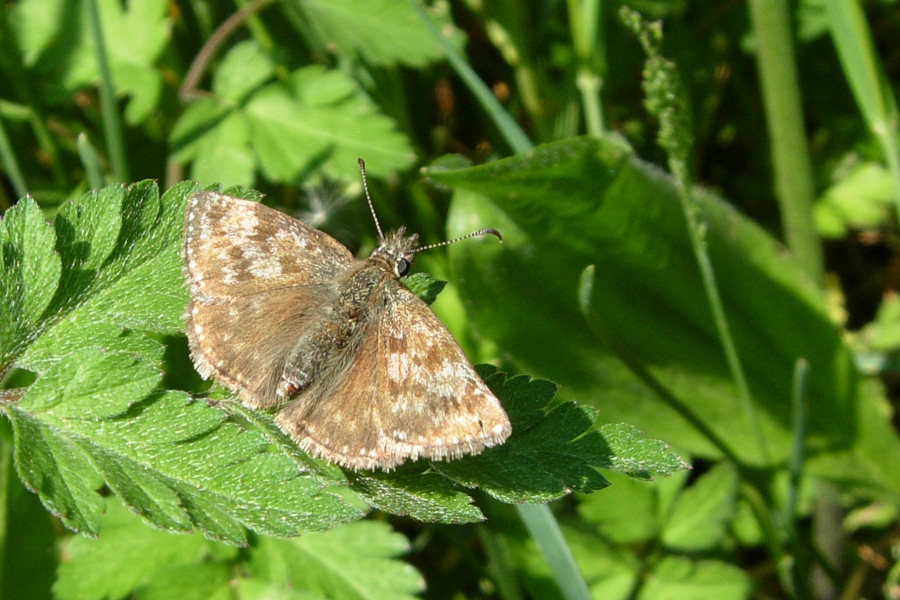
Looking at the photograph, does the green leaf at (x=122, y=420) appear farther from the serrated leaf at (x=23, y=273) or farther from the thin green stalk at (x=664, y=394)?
the thin green stalk at (x=664, y=394)

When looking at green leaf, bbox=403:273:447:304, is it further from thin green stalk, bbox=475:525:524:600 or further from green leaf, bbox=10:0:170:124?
green leaf, bbox=10:0:170:124

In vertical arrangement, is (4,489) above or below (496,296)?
below

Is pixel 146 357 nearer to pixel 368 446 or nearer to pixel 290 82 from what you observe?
pixel 368 446

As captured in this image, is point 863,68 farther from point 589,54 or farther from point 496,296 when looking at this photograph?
point 496,296

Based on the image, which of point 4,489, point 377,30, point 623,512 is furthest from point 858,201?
point 4,489

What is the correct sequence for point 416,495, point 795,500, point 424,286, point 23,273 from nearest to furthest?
point 416,495 → point 23,273 → point 424,286 → point 795,500

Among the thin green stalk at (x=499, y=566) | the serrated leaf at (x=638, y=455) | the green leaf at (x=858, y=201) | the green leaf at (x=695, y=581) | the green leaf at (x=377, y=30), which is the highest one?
the green leaf at (x=377, y=30)

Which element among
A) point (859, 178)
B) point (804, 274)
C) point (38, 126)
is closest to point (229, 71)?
point (38, 126)

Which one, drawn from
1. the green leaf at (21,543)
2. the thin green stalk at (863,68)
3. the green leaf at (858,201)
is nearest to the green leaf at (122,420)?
the green leaf at (21,543)
